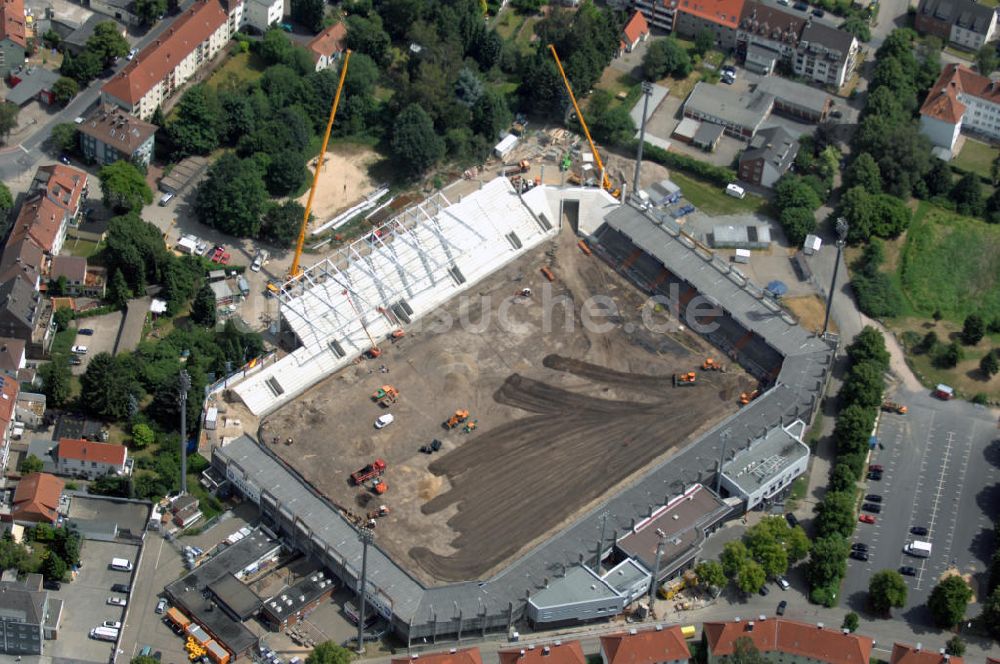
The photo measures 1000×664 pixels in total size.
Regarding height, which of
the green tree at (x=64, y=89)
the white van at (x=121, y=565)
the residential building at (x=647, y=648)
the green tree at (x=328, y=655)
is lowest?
the white van at (x=121, y=565)

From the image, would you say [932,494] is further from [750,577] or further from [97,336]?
[97,336]

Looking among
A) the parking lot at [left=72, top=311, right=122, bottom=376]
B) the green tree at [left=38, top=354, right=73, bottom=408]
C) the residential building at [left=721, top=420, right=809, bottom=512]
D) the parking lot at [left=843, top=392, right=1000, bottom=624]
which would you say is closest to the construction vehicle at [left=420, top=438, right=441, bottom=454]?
the residential building at [left=721, top=420, right=809, bottom=512]

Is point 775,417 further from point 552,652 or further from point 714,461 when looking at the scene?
point 552,652

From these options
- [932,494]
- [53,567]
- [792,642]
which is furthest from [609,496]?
[53,567]

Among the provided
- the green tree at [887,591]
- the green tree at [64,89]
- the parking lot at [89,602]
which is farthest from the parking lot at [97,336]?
the green tree at [887,591]

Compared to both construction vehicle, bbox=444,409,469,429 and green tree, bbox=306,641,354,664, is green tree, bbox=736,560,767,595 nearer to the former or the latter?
construction vehicle, bbox=444,409,469,429

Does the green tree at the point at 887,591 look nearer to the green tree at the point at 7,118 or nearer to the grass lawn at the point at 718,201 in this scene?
the grass lawn at the point at 718,201

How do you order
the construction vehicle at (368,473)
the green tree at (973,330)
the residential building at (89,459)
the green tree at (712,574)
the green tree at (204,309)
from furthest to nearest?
the green tree at (973,330) → the green tree at (204,309) → the construction vehicle at (368,473) → the residential building at (89,459) → the green tree at (712,574)
